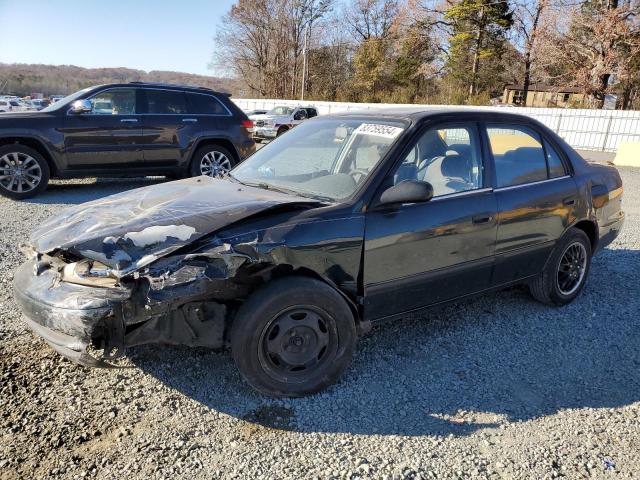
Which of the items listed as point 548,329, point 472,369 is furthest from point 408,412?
point 548,329

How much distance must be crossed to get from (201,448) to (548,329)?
2.90 m

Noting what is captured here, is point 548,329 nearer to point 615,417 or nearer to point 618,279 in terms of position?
point 615,417

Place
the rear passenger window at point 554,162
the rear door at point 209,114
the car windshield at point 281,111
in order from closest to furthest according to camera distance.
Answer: the rear passenger window at point 554,162 → the rear door at point 209,114 → the car windshield at point 281,111

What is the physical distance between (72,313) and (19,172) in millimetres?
6528

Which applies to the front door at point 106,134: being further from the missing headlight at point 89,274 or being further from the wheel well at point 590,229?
the wheel well at point 590,229

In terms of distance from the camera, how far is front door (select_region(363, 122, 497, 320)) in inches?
121

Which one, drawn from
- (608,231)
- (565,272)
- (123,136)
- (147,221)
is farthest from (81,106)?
(608,231)

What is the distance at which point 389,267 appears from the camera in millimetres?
3100

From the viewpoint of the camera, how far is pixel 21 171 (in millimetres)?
7766

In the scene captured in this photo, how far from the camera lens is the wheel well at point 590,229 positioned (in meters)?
4.42

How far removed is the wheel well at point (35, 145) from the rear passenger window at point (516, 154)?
7.14m

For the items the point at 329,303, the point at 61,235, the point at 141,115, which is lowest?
the point at 329,303

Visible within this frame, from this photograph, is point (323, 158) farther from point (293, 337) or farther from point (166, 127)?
point (166, 127)

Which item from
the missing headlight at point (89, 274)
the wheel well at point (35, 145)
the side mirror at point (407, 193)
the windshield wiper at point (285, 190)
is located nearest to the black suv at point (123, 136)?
the wheel well at point (35, 145)
